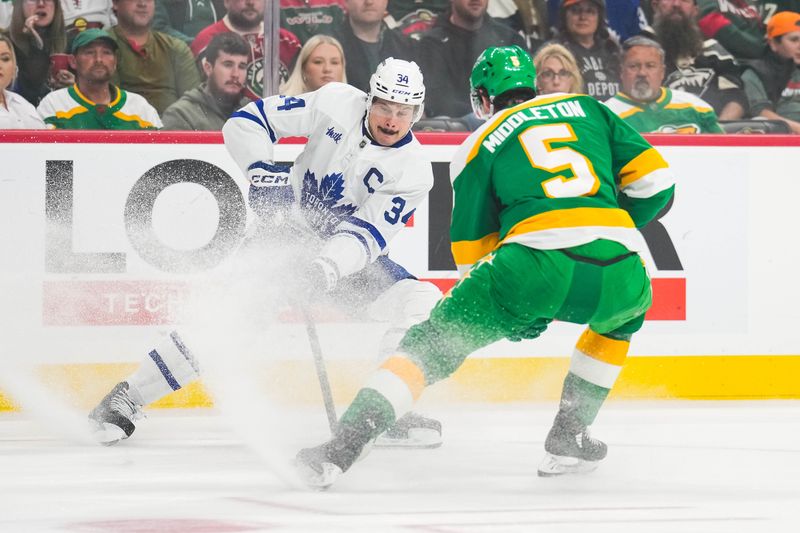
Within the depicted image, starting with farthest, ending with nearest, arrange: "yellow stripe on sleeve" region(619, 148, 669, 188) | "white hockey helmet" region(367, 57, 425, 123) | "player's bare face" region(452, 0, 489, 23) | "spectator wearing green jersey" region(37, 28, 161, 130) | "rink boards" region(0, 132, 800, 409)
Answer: "player's bare face" region(452, 0, 489, 23) < "spectator wearing green jersey" region(37, 28, 161, 130) < "rink boards" region(0, 132, 800, 409) < "white hockey helmet" region(367, 57, 425, 123) < "yellow stripe on sleeve" region(619, 148, 669, 188)

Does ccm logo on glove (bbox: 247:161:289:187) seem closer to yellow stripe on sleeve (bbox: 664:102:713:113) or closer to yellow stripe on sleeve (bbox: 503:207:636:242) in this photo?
yellow stripe on sleeve (bbox: 503:207:636:242)

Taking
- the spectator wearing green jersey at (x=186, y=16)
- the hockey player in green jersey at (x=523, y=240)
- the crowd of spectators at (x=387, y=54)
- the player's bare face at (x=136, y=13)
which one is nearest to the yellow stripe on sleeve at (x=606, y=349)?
the hockey player in green jersey at (x=523, y=240)

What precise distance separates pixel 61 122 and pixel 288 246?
1.18 m

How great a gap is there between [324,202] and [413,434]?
2.47 feet

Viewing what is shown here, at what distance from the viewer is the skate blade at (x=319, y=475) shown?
2.55 meters

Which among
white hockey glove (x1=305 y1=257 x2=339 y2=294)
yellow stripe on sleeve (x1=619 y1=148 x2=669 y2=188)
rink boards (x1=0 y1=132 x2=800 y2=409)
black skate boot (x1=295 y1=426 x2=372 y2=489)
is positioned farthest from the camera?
rink boards (x1=0 y1=132 x2=800 y2=409)

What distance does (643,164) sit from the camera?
2.80 metres

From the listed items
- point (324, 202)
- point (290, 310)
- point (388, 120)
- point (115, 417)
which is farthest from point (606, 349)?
point (290, 310)

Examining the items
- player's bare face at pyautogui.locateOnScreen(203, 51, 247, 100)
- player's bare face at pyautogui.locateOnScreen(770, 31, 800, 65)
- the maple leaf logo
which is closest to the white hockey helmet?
the maple leaf logo

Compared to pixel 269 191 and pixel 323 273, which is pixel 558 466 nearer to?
pixel 323 273

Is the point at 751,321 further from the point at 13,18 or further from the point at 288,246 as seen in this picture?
the point at 13,18

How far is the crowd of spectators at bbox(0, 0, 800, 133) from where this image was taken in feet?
14.5

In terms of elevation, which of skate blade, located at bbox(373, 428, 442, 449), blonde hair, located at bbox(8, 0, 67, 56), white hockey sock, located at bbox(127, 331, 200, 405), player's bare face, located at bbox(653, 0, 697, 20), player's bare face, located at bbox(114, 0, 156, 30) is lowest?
skate blade, located at bbox(373, 428, 442, 449)

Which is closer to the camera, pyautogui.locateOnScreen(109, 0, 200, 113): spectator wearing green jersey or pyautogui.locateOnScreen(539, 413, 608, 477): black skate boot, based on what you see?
pyautogui.locateOnScreen(539, 413, 608, 477): black skate boot
